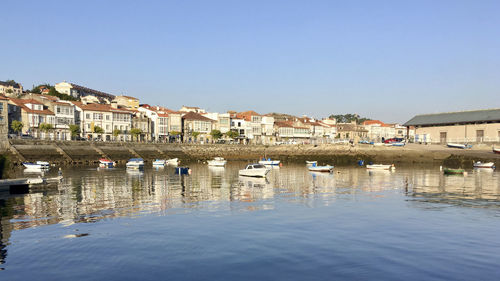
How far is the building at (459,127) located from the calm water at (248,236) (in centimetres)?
7536

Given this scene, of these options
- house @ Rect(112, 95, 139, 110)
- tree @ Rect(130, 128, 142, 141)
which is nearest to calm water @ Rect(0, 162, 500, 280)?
tree @ Rect(130, 128, 142, 141)

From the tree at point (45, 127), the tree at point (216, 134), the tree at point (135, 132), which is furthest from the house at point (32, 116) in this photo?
the tree at point (216, 134)

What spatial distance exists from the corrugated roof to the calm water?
76.7 meters

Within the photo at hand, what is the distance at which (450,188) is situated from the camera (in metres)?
46.2

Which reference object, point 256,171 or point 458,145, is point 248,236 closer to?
point 256,171

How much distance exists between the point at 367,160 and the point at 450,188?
59.5 m

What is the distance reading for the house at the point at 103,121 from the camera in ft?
400

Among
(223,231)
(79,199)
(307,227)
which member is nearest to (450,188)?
(307,227)

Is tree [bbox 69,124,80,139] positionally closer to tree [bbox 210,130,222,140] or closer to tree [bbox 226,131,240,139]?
tree [bbox 210,130,222,140]

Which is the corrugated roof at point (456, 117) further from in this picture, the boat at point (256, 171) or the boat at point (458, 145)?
the boat at point (256, 171)

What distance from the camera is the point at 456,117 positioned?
112062mm

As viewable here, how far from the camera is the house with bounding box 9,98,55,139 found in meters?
107

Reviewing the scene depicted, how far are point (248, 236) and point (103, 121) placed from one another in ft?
373

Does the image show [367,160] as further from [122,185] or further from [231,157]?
[122,185]
